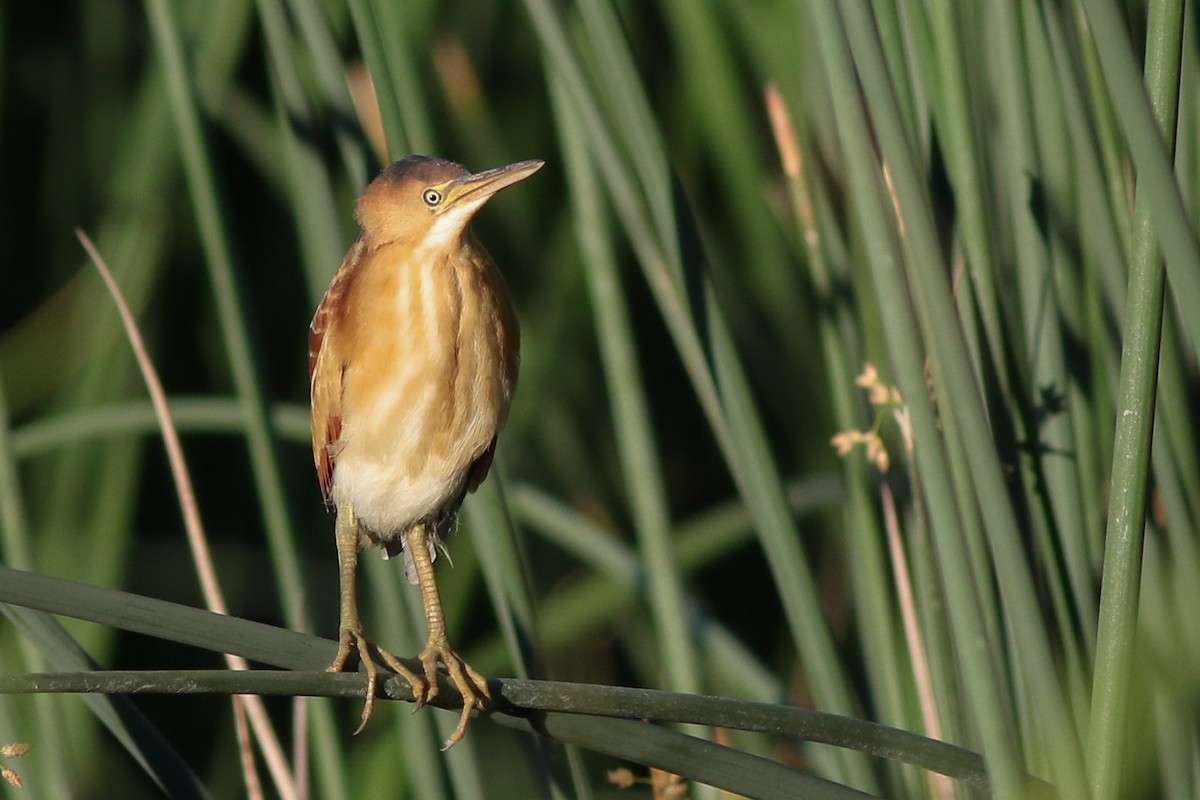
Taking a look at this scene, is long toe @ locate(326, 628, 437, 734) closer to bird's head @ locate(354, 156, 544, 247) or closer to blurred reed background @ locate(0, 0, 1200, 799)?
blurred reed background @ locate(0, 0, 1200, 799)

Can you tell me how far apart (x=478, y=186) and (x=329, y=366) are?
10.7 inches

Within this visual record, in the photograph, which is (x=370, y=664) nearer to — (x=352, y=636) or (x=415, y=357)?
A: (x=352, y=636)

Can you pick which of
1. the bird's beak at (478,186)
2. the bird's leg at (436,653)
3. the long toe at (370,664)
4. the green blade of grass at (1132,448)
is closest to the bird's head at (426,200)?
the bird's beak at (478,186)

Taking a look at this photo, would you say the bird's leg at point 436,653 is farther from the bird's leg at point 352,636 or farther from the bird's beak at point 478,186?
the bird's beak at point 478,186

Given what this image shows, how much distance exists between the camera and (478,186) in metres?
1.48

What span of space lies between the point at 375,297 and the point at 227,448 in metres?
1.29

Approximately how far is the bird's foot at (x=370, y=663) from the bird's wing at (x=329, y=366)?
0.30m

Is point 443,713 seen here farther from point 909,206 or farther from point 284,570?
point 909,206

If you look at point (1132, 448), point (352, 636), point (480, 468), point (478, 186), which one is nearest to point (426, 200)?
point (478, 186)

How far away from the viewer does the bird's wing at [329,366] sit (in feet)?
5.11

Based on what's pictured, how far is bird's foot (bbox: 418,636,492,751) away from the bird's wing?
28 centimetres

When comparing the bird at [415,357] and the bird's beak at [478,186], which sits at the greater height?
the bird's beak at [478,186]

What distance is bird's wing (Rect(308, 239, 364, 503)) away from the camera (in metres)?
1.56

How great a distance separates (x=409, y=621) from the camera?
1.51 m
